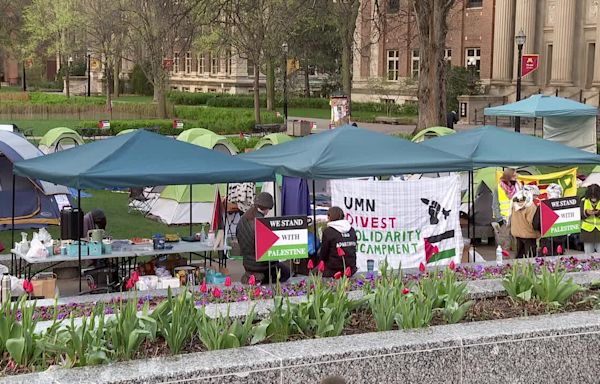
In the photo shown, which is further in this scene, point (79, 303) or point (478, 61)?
point (478, 61)

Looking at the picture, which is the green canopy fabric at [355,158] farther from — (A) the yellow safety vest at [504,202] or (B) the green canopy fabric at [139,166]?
(A) the yellow safety vest at [504,202]

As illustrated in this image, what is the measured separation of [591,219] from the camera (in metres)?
14.7

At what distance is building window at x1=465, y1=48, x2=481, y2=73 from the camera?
5494 centimetres

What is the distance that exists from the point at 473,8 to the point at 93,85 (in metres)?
48.1

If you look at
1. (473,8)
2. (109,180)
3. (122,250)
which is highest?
(473,8)

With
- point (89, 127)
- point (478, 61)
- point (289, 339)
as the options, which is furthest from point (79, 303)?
point (478, 61)

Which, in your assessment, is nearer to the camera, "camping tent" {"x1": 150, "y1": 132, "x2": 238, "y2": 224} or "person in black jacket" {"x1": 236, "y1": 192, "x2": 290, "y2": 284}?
"person in black jacket" {"x1": 236, "y1": 192, "x2": 290, "y2": 284}

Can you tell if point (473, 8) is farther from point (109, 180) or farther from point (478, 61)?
point (109, 180)

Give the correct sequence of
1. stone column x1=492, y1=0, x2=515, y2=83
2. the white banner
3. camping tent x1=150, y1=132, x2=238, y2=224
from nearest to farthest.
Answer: the white banner → camping tent x1=150, y1=132, x2=238, y2=224 → stone column x1=492, y1=0, x2=515, y2=83

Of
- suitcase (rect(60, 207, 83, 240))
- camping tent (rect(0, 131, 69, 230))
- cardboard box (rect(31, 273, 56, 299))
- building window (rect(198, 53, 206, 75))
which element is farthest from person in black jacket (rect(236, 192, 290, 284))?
building window (rect(198, 53, 206, 75))

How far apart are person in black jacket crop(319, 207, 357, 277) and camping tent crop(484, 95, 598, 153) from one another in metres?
16.0

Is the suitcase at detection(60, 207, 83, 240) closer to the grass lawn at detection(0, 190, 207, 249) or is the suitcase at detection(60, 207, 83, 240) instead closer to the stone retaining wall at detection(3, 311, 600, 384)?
the grass lawn at detection(0, 190, 207, 249)

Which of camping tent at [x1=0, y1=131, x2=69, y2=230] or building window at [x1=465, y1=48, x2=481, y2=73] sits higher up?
building window at [x1=465, y1=48, x2=481, y2=73]

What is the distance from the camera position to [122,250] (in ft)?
41.7
